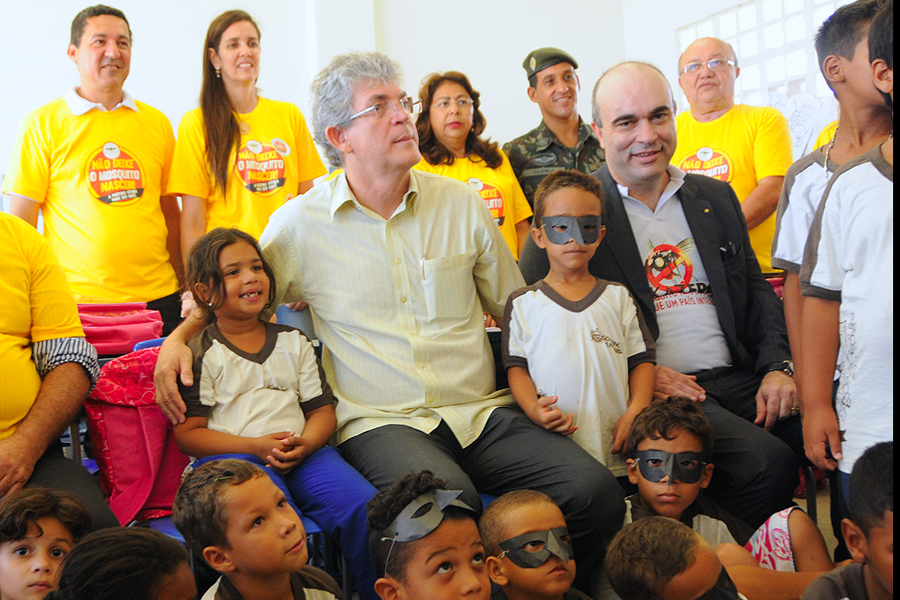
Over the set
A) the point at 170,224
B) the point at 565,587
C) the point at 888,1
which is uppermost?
the point at 888,1

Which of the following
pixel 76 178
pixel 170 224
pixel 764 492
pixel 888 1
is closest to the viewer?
pixel 888 1

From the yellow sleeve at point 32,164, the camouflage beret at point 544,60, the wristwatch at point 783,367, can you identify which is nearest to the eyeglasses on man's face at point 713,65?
the camouflage beret at point 544,60

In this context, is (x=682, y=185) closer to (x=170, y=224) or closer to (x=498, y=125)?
(x=170, y=224)

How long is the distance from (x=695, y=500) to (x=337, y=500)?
0.93 meters

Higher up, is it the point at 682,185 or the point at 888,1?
the point at 888,1

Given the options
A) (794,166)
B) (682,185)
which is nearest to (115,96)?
(682,185)

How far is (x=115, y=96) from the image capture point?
140 inches

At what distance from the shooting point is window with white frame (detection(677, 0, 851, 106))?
5.99m

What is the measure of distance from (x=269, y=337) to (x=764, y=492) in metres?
1.43

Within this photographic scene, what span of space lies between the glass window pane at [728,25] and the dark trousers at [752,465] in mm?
5101

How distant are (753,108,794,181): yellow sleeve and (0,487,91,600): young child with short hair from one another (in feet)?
Result: 10.6

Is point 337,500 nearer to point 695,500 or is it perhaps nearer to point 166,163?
point 695,500

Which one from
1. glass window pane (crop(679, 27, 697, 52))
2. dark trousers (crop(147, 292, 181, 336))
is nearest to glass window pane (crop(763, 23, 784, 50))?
glass window pane (crop(679, 27, 697, 52))

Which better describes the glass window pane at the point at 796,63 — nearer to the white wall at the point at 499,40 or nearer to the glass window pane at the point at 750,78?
the glass window pane at the point at 750,78
